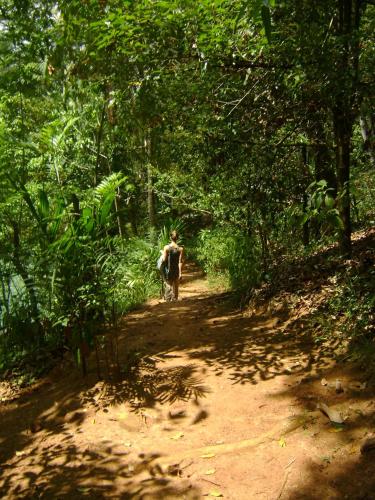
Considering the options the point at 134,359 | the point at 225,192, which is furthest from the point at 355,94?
the point at 134,359

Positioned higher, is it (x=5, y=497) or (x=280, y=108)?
(x=280, y=108)

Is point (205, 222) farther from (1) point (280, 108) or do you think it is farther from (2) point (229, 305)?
(1) point (280, 108)

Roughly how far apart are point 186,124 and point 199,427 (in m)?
4.11

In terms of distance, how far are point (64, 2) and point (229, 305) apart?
4.90 m

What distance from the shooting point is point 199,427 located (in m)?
3.58

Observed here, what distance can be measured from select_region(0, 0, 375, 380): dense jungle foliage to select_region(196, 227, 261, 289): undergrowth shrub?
0.18ft

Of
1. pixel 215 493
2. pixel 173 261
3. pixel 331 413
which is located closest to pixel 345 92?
pixel 331 413

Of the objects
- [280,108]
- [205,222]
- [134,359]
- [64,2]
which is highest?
[64,2]

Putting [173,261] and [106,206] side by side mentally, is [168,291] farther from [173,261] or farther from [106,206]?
[106,206]

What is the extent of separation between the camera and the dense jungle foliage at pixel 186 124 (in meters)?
4.19

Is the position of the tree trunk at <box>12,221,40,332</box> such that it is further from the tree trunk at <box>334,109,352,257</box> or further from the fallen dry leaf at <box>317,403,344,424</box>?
the tree trunk at <box>334,109,352,257</box>

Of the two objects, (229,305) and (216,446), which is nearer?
(216,446)

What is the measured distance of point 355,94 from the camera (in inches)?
167

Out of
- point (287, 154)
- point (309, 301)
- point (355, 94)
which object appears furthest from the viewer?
point (287, 154)
